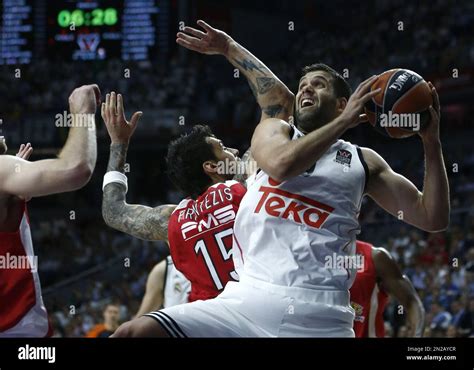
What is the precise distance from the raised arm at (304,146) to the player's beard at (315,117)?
0.25 metres

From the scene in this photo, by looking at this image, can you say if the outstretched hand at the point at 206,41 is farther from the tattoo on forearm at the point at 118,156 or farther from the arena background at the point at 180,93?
the arena background at the point at 180,93

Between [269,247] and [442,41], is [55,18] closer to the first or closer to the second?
[442,41]

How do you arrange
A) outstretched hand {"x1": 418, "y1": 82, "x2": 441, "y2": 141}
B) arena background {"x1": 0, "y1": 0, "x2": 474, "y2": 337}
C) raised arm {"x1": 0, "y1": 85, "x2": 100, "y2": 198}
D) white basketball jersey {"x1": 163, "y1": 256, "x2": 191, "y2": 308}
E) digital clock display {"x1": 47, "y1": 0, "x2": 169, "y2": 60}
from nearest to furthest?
raised arm {"x1": 0, "y1": 85, "x2": 100, "y2": 198}
outstretched hand {"x1": 418, "y1": 82, "x2": 441, "y2": 141}
white basketball jersey {"x1": 163, "y1": 256, "x2": 191, "y2": 308}
digital clock display {"x1": 47, "y1": 0, "x2": 169, "y2": 60}
arena background {"x1": 0, "y1": 0, "x2": 474, "y2": 337}

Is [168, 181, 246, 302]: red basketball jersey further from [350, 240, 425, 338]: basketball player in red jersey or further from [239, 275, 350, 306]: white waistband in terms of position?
[350, 240, 425, 338]: basketball player in red jersey

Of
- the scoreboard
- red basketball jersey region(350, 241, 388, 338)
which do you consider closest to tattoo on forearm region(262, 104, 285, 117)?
red basketball jersey region(350, 241, 388, 338)

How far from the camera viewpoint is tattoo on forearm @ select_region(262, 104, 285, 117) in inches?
145

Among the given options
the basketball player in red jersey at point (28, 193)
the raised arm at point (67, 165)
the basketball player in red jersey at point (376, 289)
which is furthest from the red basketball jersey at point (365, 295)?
the raised arm at point (67, 165)

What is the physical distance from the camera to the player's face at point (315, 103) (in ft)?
11.8

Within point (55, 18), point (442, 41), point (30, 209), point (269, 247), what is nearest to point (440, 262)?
point (442, 41)

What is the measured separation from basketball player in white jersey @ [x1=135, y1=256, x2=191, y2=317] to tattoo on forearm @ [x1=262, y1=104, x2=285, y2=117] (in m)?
2.41

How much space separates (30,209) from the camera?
1458 cm

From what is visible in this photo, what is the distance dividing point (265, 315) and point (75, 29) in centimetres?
864

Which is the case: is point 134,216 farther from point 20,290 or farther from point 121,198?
point 20,290

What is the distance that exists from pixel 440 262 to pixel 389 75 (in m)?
6.15
